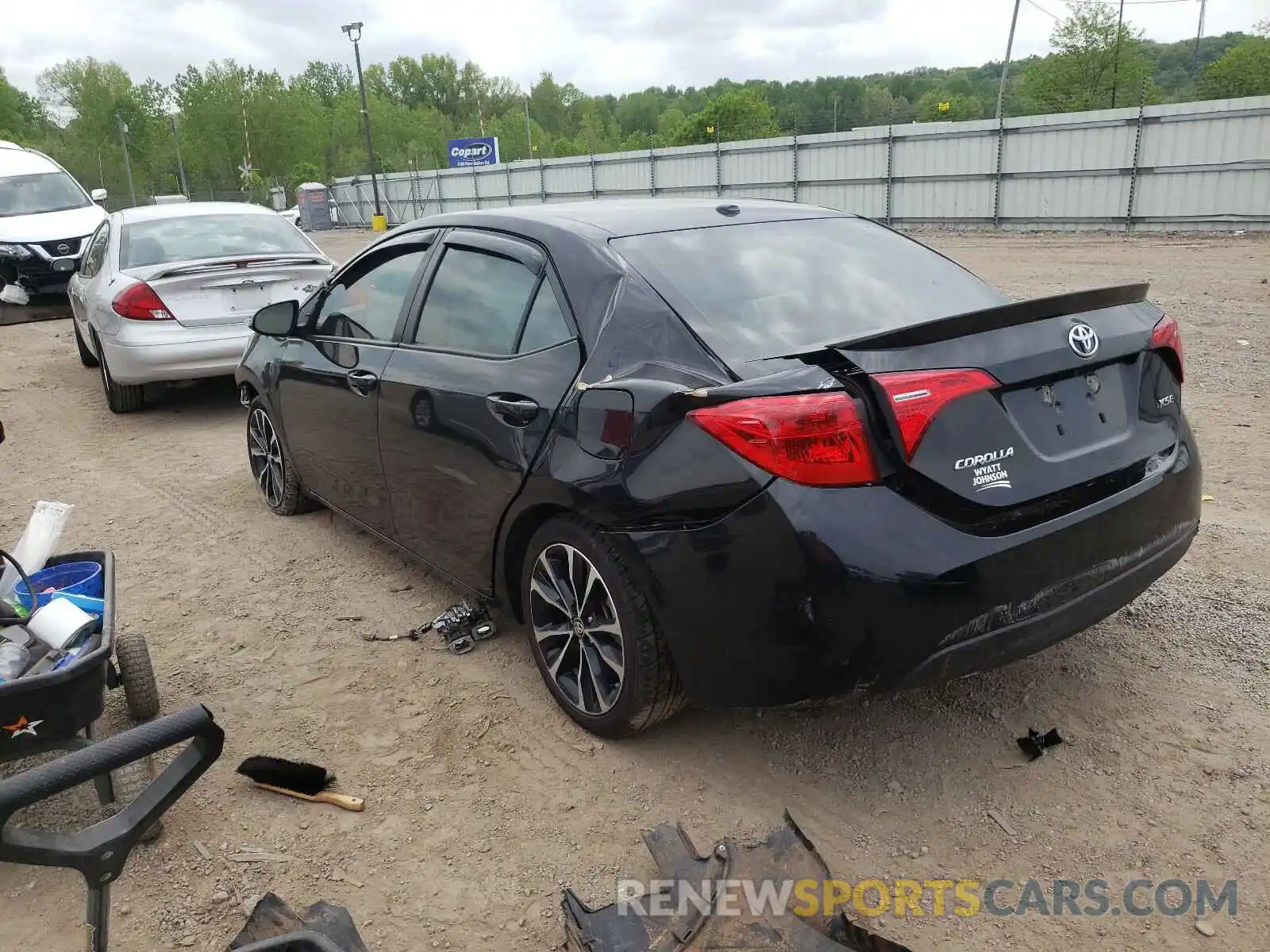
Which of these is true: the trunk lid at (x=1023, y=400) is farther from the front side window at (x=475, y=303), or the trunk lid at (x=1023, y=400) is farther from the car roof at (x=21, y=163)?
the car roof at (x=21, y=163)

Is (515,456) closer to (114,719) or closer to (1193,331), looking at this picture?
(114,719)

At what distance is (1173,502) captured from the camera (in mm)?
2994

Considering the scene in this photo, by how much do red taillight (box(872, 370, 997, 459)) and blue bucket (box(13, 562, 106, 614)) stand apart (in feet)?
8.18

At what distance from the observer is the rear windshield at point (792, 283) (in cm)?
291

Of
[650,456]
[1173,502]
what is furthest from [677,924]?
[1173,502]

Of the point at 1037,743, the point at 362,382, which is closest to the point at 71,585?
the point at 362,382

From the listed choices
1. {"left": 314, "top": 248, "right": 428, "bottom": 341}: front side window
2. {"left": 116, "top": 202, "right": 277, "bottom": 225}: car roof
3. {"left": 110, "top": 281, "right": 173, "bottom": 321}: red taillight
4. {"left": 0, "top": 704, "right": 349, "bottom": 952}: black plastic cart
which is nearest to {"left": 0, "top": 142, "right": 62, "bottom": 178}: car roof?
{"left": 116, "top": 202, "right": 277, "bottom": 225}: car roof

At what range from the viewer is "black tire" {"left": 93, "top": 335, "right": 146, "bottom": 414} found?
7.99 m

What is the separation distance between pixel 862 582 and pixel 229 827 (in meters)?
1.96

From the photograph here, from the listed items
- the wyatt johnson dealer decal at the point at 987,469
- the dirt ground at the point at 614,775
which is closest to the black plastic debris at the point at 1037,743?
the dirt ground at the point at 614,775

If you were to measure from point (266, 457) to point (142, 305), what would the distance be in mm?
2679

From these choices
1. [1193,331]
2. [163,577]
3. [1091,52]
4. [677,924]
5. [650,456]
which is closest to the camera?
Answer: [677,924]

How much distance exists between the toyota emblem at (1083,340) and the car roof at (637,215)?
1244mm

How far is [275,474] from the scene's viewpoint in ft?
17.7
